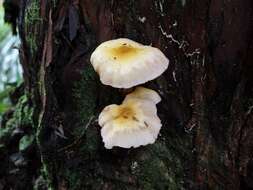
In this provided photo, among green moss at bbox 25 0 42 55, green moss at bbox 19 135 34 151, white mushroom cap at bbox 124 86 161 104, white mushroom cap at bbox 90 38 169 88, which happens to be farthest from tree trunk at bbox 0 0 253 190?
green moss at bbox 19 135 34 151

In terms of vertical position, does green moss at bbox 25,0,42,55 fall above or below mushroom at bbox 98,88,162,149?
above

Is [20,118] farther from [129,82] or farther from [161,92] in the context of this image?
[129,82]

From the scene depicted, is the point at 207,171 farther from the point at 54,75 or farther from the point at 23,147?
the point at 23,147

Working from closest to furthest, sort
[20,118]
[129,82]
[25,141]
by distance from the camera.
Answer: [129,82]
[25,141]
[20,118]

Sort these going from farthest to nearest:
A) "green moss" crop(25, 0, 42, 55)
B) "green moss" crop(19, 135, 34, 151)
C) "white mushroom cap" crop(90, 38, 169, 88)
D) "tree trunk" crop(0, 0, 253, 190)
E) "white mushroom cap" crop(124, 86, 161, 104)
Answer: "green moss" crop(19, 135, 34, 151) → "green moss" crop(25, 0, 42, 55) → "tree trunk" crop(0, 0, 253, 190) → "white mushroom cap" crop(124, 86, 161, 104) → "white mushroom cap" crop(90, 38, 169, 88)

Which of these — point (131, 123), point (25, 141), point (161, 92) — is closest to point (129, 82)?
point (131, 123)

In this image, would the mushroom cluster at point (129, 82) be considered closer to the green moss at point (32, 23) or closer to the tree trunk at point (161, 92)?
Answer: the tree trunk at point (161, 92)

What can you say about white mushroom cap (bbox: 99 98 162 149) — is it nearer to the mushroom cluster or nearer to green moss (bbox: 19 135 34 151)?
the mushroom cluster
